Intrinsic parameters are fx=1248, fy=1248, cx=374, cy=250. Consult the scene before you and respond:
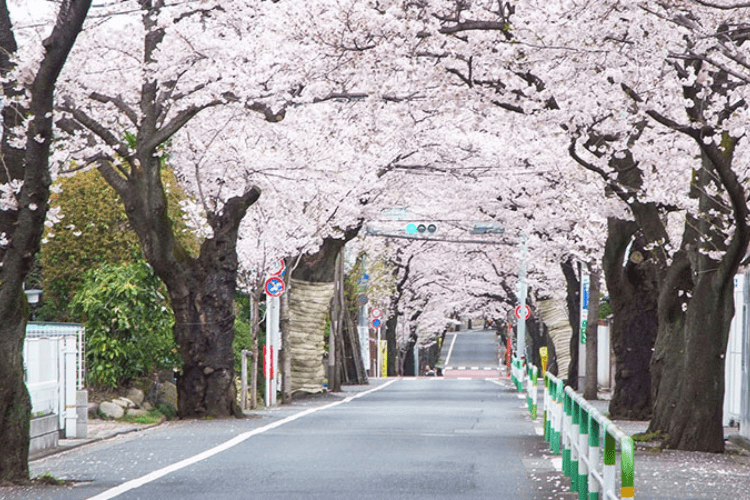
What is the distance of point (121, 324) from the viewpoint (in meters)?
21.7

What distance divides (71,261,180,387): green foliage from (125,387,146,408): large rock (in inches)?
9.2

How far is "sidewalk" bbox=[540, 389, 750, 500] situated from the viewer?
35.8ft

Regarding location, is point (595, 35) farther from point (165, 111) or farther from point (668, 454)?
point (165, 111)

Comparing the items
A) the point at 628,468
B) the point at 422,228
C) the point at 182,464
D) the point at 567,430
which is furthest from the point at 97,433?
the point at 422,228

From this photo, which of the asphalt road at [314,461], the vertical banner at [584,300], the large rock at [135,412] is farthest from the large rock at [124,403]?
the vertical banner at [584,300]

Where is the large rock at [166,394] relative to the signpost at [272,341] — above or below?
below

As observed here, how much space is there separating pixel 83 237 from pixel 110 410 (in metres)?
4.59

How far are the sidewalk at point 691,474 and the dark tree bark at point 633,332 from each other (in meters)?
6.15

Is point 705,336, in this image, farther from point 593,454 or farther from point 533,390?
point 533,390

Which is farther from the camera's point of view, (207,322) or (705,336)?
(207,322)

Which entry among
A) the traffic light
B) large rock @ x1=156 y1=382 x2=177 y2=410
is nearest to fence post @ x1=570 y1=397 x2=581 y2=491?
large rock @ x1=156 y1=382 x2=177 y2=410

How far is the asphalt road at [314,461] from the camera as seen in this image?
34.0 ft

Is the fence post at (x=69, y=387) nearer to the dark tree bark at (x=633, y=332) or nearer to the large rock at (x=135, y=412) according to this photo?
the large rock at (x=135, y=412)

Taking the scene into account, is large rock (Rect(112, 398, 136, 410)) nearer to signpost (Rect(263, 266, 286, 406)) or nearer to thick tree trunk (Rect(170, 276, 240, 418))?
thick tree trunk (Rect(170, 276, 240, 418))
